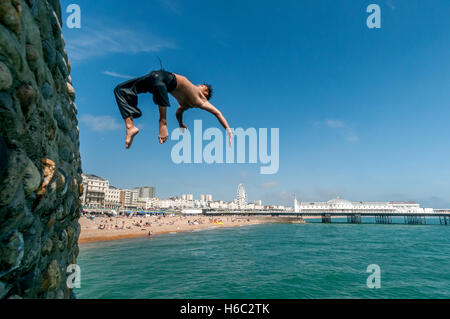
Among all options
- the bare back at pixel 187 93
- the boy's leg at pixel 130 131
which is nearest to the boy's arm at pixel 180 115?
the bare back at pixel 187 93

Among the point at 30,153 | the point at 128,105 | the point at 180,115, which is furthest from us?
the point at 180,115

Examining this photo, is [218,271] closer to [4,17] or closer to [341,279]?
[341,279]

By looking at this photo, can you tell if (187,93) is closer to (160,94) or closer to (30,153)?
(160,94)

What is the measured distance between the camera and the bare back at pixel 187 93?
3.36 meters

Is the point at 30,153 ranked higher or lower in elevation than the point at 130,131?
lower

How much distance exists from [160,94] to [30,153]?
1.61 metres

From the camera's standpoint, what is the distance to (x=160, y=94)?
3.21m

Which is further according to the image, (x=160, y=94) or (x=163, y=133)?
(x=163, y=133)

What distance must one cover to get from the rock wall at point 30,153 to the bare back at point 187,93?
5.29ft

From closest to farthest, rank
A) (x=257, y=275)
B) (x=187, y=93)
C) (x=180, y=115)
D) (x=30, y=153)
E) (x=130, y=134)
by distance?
(x=30, y=153) < (x=130, y=134) < (x=187, y=93) < (x=180, y=115) < (x=257, y=275)

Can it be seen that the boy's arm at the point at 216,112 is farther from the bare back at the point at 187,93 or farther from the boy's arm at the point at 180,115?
the boy's arm at the point at 180,115

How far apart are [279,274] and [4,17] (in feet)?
80.2

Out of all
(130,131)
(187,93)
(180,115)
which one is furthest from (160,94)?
(180,115)
